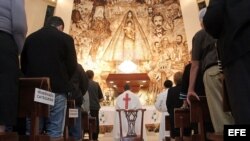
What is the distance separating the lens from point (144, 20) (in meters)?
17.7

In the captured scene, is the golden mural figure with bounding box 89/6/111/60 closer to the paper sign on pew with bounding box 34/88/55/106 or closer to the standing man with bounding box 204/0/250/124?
the paper sign on pew with bounding box 34/88/55/106

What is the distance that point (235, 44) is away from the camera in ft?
8.23

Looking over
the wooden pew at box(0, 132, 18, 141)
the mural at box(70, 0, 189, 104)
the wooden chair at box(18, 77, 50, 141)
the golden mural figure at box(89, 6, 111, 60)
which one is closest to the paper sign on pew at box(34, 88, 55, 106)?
the wooden chair at box(18, 77, 50, 141)

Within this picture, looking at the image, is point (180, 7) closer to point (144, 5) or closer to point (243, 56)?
point (144, 5)

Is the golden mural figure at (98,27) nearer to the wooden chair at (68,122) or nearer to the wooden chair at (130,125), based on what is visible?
the wooden chair at (130,125)

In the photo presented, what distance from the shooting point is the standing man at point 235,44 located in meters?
2.46

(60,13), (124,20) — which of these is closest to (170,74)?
(124,20)

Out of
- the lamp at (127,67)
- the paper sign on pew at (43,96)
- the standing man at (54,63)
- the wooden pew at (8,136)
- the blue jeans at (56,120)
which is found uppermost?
the lamp at (127,67)

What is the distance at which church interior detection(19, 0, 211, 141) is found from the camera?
16.7 meters

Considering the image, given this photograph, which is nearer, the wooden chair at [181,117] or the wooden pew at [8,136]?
the wooden pew at [8,136]

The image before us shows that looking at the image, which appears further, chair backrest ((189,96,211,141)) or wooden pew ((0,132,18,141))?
chair backrest ((189,96,211,141))

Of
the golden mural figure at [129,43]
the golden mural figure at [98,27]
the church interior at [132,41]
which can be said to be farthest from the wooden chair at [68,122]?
the golden mural figure at [129,43]

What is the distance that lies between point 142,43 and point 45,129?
1320 cm

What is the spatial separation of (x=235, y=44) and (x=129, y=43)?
50.4ft
